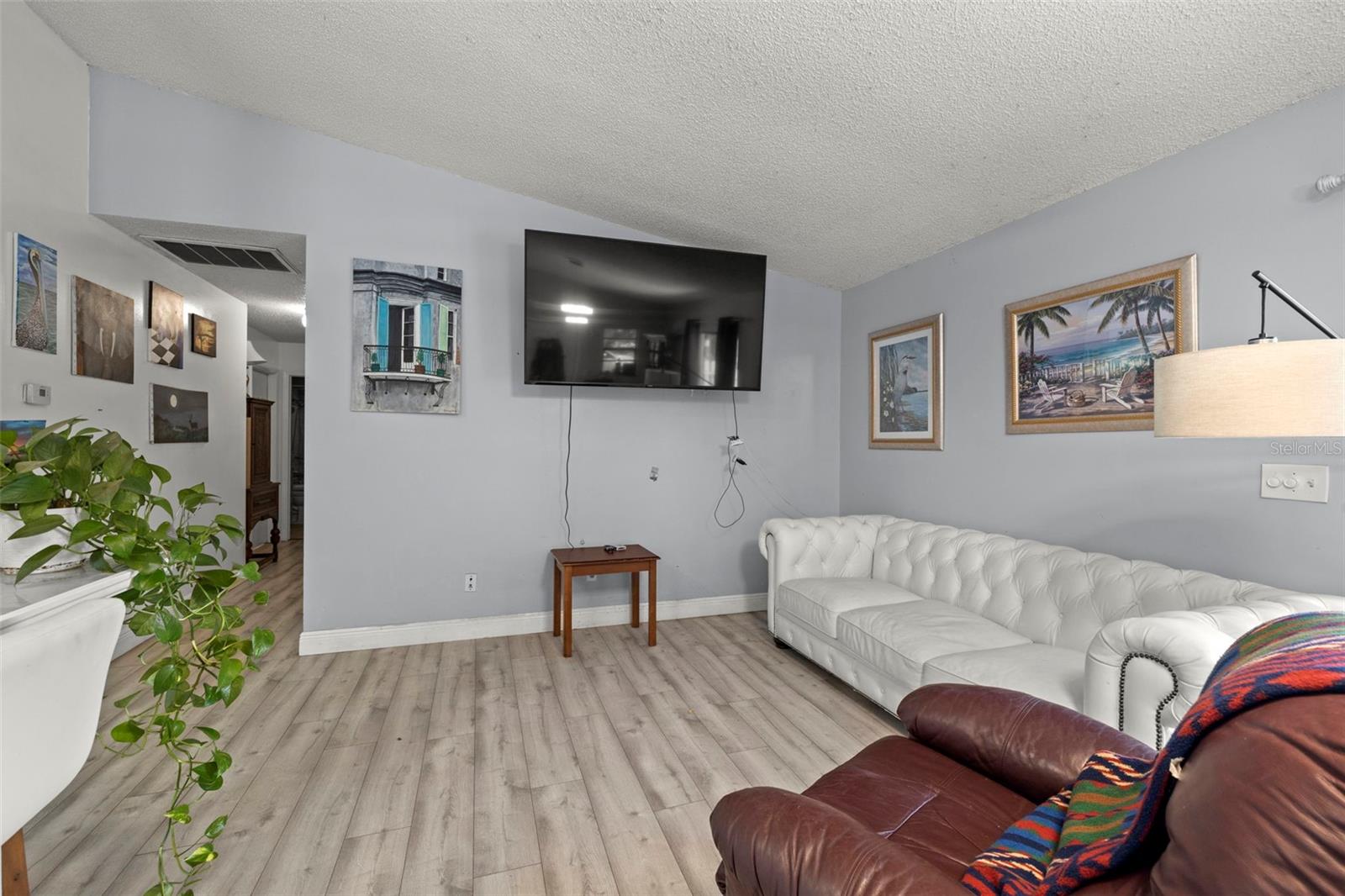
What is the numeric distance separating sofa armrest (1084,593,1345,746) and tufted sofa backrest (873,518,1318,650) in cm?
23

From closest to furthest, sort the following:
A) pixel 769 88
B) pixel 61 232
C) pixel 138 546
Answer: pixel 138 546 < pixel 769 88 < pixel 61 232

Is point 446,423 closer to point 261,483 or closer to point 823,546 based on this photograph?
point 823,546

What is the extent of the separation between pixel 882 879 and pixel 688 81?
104 inches

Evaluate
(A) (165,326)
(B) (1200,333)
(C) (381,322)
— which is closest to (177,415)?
(A) (165,326)

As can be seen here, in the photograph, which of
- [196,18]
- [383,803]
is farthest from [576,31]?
[383,803]

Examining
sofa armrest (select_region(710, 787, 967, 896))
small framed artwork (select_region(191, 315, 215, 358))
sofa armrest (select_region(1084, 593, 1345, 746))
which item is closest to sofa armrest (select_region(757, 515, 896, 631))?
sofa armrest (select_region(1084, 593, 1345, 746))

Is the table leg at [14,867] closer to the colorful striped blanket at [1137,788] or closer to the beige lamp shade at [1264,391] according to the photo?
the colorful striped blanket at [1137,788]

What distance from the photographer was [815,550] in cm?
333

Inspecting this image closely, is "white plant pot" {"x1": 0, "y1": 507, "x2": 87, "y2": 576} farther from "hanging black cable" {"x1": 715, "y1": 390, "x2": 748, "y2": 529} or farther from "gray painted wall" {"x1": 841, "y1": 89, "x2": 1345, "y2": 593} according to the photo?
"gray painted wall" {"x1": 841, "y1": 89, "x2": 1345, "y2": 593}

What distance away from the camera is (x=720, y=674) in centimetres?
296

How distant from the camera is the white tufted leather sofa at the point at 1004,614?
153cm

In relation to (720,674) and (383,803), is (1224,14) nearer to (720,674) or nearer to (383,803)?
(720,674)

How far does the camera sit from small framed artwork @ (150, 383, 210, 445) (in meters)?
3.53

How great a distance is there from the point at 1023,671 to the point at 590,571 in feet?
6.98
